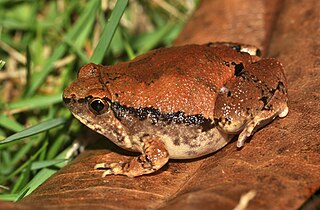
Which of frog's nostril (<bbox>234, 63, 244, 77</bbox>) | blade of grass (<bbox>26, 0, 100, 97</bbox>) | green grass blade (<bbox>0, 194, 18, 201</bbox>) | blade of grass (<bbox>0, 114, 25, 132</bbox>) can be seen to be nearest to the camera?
green grass blade (<bbox>0, 194, 18, 201</bbox>)

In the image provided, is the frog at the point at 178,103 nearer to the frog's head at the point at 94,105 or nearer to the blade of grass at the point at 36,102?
the frog's head at the point at 94,105

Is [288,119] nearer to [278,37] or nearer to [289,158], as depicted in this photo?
[289,158]

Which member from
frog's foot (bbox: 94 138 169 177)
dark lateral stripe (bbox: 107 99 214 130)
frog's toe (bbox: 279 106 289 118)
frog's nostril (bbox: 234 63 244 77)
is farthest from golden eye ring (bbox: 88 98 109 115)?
frog's toe (bbox: 279 106 289 118)

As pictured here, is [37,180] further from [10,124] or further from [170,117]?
[170,117]

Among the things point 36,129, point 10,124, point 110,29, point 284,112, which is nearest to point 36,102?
point 10,124

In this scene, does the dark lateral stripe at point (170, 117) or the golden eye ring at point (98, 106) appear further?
the golden eye ring at point (98, 106)

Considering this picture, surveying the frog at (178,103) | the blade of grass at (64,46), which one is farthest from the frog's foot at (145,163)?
the blade of grass at (64,46)

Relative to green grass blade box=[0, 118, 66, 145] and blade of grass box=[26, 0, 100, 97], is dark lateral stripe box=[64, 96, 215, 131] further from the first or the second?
blade of grass box=[26, 0, 100, 97]
